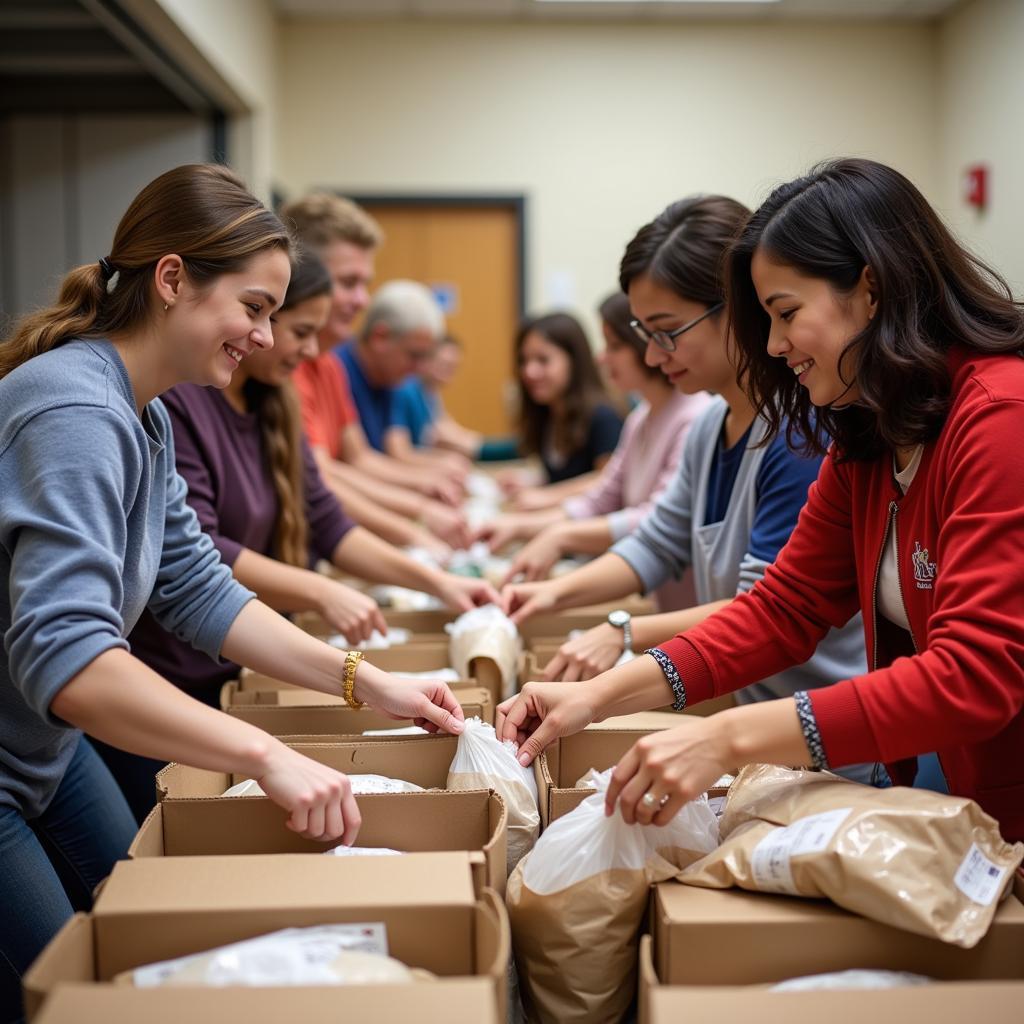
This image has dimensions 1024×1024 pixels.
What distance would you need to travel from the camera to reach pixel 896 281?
1.16 m

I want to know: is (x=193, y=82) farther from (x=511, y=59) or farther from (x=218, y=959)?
(x=218, y=959)

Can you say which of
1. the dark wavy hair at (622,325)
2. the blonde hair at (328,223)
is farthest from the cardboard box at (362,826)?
the blonde hair at (328,223)

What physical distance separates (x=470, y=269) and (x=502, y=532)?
148 inches

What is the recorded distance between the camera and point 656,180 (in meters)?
6.24

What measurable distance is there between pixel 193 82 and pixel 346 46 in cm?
203

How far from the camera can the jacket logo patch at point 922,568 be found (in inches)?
46.4

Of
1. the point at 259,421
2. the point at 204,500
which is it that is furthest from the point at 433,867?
the point at 259,421

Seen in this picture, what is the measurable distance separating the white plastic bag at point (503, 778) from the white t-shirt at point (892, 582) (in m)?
0.48

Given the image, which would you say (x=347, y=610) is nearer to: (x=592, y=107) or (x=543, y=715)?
(x=543, y=715)

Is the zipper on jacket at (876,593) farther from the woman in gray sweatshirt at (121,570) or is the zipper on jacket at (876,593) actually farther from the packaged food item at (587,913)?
the woman in gray sweatshirt at (121,570)

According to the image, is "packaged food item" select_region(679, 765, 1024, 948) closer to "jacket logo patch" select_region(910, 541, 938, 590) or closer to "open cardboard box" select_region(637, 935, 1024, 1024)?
"open cardboard box" select_region(637, 935, 1024, 1024)

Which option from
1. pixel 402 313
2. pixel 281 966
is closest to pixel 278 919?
pixel 281 966

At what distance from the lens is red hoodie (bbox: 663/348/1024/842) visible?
1.03m

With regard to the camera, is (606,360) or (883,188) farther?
(606,360)
